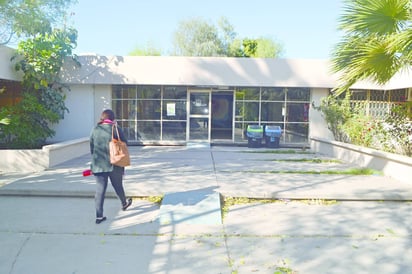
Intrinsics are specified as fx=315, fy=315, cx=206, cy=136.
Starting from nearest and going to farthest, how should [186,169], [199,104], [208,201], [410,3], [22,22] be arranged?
1. [208,201]
2. [410,3]
3. [22,22]
4. [186,169]
5. [199,104]

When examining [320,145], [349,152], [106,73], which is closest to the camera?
[349,152]

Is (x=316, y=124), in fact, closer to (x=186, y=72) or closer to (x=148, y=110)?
(x=186, y=72)

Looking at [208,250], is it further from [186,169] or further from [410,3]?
[410,3]

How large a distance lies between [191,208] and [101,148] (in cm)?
172

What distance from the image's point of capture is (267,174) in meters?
7.64

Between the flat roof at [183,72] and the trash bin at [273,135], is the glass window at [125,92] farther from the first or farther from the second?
the trash bin at [273,135]

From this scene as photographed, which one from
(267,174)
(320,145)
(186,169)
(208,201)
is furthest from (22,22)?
(320,145)

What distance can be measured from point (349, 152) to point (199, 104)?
718 centimetres

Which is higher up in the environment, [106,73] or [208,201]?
[106,73]

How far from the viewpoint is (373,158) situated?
8.21 metres

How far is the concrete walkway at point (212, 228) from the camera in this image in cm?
352

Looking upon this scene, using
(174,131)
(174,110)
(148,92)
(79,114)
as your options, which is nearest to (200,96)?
(174,110)

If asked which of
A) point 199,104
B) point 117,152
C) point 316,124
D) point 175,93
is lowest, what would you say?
point 117,152

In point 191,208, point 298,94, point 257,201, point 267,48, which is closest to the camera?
point 191,208
